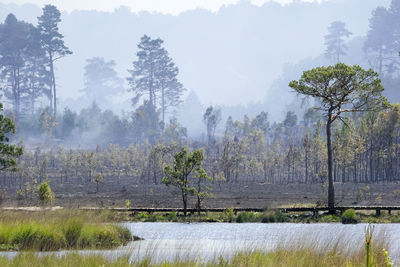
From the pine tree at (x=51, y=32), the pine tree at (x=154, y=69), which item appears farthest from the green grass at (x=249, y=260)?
the pine tree at (x=154, y=69)

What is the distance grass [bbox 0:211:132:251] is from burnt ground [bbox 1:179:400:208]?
62.1 ft

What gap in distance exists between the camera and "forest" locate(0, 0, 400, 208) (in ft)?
185

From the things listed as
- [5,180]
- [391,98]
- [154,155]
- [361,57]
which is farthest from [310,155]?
[361,57]

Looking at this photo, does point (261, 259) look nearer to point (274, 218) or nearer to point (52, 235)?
point (52, 235)

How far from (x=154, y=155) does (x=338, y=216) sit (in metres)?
33.2

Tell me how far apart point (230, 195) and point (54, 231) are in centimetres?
3421

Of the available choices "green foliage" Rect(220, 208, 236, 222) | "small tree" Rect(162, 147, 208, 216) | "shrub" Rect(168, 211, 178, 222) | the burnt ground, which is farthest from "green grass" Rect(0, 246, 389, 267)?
the burnt ground

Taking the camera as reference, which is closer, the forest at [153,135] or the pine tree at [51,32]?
the forest at [153,135]

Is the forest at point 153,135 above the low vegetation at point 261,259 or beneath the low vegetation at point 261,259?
above

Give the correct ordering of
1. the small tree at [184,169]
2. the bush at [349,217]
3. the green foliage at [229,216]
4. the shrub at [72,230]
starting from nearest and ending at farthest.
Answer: the shrub at [72,230] < the bush at [349,217] < the green foliage at [229,216] < the small tree at [184,169]

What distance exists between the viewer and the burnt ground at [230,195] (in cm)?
4031

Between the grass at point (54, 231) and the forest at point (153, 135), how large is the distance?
16446 millimetres

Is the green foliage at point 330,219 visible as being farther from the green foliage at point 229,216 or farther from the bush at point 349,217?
the green foliage at point 229,216

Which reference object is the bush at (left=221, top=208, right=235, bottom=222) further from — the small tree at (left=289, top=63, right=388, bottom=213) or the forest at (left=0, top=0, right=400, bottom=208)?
the forest at (left=0, top=0, right=400, bottom=208)
